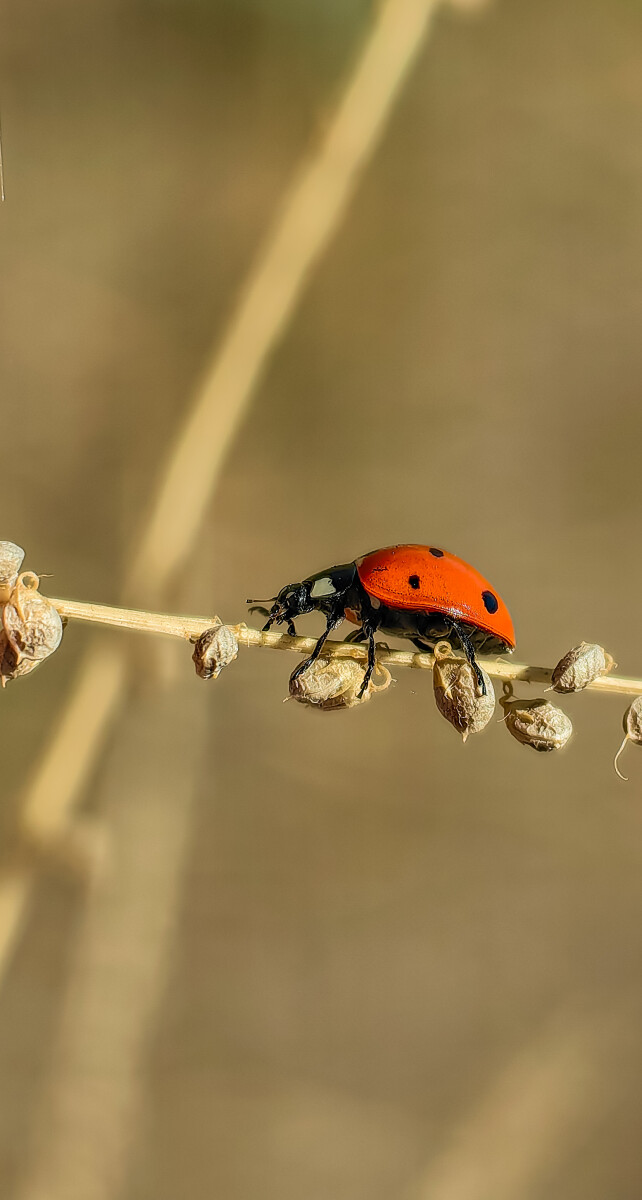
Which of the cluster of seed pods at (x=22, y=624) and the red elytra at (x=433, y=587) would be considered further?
the red elytra at (x=433, y=587)

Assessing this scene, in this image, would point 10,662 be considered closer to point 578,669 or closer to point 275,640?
point 275,640

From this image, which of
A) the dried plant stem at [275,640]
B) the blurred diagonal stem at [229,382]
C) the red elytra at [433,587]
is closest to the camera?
the dried plant stem at [275,640]

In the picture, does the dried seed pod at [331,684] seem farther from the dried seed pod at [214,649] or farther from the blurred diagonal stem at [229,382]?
the blurred diagonal stem at [229,382]

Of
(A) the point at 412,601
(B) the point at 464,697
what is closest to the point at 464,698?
(B) the point at 464,697

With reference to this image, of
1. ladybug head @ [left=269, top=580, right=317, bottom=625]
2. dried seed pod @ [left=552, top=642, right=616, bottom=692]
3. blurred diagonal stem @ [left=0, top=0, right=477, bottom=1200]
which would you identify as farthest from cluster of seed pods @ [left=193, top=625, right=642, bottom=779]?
blurred diagonal stem @ [left=0, top=0, right=477, bottom=1200]

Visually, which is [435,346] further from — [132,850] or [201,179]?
[132,850]

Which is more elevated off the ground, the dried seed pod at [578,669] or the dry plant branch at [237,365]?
the dry plant branch at [237,365]

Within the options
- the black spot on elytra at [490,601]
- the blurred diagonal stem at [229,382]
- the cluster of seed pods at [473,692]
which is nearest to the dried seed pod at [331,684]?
the cluster of seed pods at [473,692]

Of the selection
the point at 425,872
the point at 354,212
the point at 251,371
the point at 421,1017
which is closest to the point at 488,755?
the point at 425,872

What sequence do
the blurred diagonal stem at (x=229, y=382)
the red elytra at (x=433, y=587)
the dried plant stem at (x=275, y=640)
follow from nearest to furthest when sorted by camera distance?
the dried plant stem at (x=275, y=640), the red elytra at (x=433, y=587), the blurred diagonal stem at (x=229, y=382)
